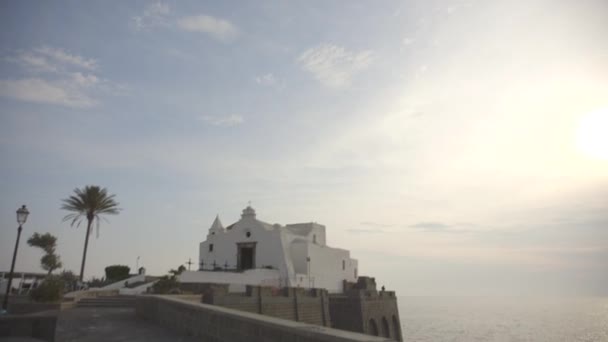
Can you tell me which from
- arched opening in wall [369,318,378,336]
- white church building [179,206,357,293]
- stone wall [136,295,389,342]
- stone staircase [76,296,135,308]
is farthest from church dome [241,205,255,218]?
stone wall [136,295,389,342]

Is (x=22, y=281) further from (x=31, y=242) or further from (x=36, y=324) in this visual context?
(x=36, y=324)

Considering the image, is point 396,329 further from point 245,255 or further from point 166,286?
point 166,286

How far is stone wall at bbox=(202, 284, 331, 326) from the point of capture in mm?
19266

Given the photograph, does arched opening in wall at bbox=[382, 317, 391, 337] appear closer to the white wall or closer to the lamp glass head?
the white wall

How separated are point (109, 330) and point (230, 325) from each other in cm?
485

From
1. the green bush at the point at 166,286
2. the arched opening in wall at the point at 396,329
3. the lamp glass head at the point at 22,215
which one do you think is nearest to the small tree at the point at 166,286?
the green bush at the point at 166,286

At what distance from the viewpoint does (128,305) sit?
18.2 metres

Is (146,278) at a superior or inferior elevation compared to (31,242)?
inferior

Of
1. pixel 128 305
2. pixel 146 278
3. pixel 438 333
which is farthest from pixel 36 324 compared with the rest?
pixel 438 333

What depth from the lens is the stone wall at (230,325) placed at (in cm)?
583

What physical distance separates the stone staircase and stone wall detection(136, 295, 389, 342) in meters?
5.63

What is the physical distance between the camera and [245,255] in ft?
124

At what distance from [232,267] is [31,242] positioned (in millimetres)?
16296

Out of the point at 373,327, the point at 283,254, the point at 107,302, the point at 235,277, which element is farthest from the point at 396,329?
the point at 107,302
